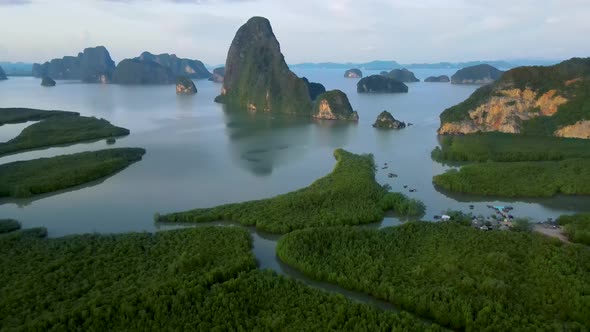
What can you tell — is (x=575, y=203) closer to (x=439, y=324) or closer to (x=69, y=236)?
(x=439, y=324)

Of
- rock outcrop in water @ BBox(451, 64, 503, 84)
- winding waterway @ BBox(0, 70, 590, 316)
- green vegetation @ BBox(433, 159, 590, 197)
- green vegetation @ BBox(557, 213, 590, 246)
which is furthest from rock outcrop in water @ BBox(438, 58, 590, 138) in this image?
rock outcrop in water @ BBox(451, 64, 503, 84)

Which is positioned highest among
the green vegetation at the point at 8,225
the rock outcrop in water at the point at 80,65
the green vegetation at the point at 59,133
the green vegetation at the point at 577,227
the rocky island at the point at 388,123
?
the rock outcrop in water at the point at 80,65

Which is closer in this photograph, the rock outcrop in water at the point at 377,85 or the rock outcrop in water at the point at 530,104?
the rock outcrop in water at the point at 530,104

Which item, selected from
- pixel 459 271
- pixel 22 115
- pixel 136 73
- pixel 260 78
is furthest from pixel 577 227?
pixel 136 73

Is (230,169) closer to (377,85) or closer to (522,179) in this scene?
(522,179)

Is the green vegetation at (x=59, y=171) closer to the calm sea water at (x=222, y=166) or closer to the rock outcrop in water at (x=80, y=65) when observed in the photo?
the calm sea water at (x=222, y=166)

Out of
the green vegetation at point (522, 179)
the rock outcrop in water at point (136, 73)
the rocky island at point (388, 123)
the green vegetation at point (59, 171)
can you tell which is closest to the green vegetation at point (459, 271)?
the green vegetation at point (522, 179)
